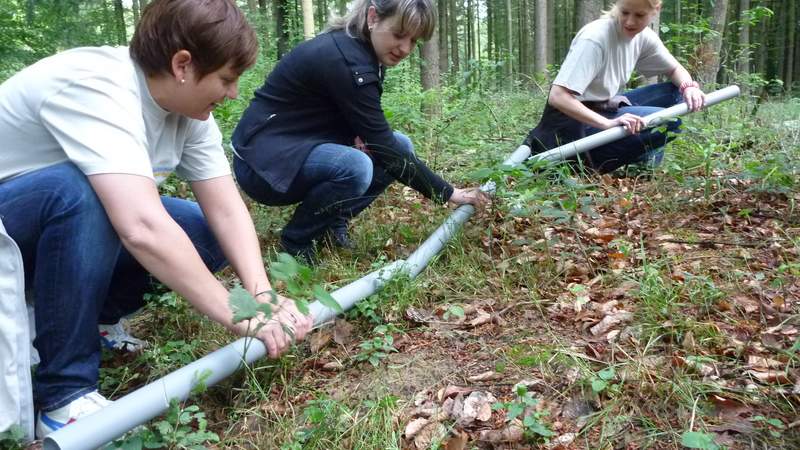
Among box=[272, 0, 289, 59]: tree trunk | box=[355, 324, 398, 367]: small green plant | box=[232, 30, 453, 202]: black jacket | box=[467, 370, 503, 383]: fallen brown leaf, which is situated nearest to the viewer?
box=[467, 370, 503, 383]: fallen brown leaf

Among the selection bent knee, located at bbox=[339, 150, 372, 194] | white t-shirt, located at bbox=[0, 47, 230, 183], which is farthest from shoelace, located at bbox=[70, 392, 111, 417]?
bent knee, located at bbox=[339, 150, 372, 194]

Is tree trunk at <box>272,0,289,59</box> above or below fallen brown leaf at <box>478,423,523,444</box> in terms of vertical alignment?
above

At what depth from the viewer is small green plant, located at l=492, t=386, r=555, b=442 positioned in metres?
1.63

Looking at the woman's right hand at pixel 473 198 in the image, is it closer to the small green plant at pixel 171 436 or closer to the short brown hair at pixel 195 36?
the short brown hair at pixel 195 36

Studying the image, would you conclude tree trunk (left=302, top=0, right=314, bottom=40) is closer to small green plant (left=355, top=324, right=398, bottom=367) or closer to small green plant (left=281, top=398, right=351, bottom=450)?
small green plant (left=355, top=324, right=398, bottom=367)

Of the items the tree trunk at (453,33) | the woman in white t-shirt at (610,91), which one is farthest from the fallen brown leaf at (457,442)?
the tree trunk at (453,33)

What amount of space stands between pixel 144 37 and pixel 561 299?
176cm

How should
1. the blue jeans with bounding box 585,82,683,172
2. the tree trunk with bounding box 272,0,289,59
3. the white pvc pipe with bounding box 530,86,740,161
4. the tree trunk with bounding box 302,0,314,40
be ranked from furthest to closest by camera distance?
the tree trunk with bounding box 272,0,289,59 < the tree trunk with bounding box 302,0,314,40 < the blue jeans with bounding box 585,82,683,172 < the white pvc pipe with bounding box 530,86,740,161

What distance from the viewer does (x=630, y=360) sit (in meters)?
1.86

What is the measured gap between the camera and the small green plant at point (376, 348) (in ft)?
6.97

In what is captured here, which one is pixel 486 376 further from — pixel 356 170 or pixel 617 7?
pixel 617 7

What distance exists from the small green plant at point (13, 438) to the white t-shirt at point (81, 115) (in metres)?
0.75

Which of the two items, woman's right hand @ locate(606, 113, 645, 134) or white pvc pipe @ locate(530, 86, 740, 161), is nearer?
white pvc pipe @ locate(530, 86, 740, 161)

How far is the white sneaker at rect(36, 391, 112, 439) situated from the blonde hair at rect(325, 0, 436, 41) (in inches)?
76.2
